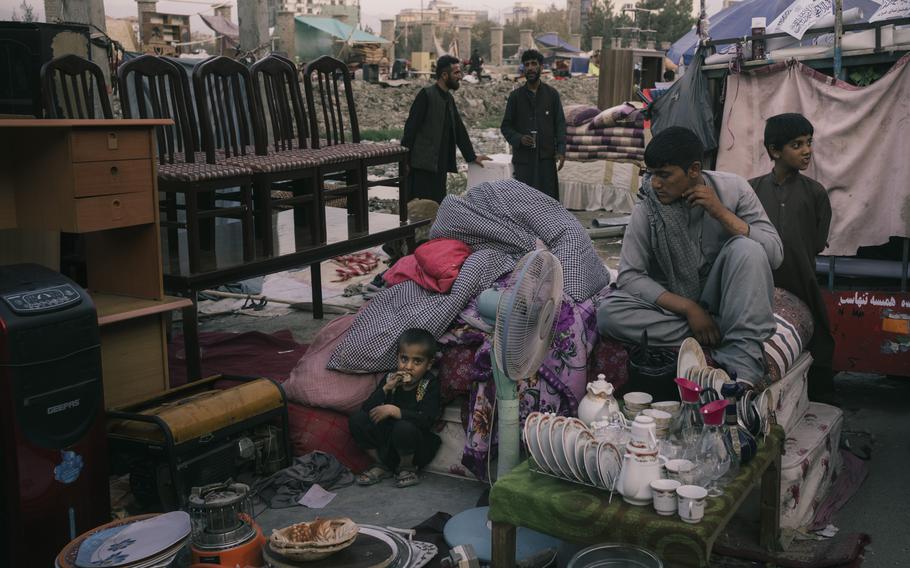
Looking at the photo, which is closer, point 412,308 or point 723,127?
point 412,308

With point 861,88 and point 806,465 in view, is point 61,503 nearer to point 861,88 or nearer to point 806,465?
point 806,465

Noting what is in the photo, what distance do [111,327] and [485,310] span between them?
76.1 inches

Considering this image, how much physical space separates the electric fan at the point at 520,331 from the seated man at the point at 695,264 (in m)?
0.87

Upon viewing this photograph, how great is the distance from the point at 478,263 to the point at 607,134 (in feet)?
27.1

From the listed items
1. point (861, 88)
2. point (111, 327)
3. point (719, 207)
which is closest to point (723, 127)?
point (861, 88)

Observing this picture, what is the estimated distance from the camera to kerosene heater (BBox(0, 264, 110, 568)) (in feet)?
10.6

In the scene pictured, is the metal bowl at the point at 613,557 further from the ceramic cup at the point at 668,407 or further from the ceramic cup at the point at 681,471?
the ceramic cup at the point at 668,407

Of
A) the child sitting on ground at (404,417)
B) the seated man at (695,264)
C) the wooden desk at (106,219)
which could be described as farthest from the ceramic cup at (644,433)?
the wooden desk at (106,219)

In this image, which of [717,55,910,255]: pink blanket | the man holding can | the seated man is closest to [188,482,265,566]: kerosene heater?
the seated man

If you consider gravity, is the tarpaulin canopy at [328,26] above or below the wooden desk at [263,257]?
above

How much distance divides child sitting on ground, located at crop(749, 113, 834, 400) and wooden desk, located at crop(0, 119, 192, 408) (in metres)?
3.20

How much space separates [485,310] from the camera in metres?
3.40

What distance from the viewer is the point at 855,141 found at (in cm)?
669

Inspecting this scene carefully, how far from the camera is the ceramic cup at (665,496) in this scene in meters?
2.72
